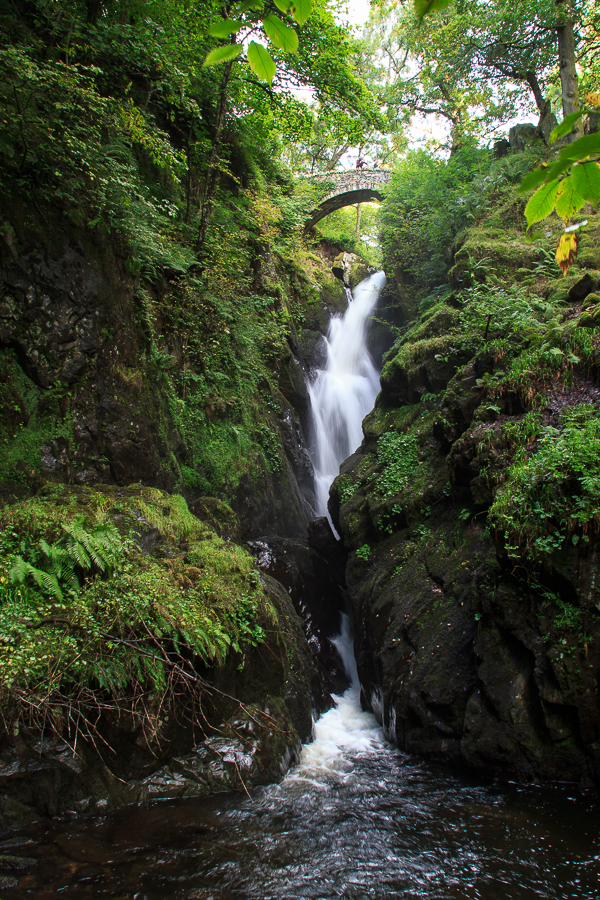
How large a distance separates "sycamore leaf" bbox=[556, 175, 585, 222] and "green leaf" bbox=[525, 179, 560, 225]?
2 cm

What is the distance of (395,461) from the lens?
29.7 feet

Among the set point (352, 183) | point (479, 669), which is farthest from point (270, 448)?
point (352, 183)

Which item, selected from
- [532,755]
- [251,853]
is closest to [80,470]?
[251,853]

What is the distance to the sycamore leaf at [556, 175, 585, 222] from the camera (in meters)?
1.38

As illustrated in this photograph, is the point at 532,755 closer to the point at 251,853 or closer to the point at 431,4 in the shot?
the point at 251,853

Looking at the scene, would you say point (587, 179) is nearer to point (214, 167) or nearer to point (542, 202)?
point (542, 202)

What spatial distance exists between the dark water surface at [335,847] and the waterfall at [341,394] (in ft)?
29.2

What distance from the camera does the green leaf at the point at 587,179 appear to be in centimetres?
134

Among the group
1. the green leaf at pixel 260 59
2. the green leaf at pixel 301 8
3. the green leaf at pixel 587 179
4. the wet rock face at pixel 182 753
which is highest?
the green leaf at pixel 301 8

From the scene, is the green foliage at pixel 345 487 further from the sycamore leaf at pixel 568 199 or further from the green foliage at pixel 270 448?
the sycamore leaf at pixel 568 199

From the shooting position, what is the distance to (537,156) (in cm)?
1256

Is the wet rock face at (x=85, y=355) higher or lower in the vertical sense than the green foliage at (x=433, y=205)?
lower

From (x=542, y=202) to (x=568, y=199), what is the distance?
0.07m

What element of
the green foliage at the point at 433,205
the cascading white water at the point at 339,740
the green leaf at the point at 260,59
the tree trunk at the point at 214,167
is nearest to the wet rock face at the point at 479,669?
the cascading white water at the point at 339,740
